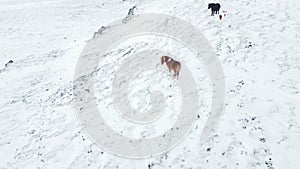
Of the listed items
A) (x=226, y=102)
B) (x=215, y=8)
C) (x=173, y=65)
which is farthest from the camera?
(x=215, y=8)

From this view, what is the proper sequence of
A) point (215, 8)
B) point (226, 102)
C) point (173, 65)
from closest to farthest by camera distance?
point (226, 102) → point (173, 65) → point (215, 8)

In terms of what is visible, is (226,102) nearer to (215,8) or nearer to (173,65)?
(173,65)

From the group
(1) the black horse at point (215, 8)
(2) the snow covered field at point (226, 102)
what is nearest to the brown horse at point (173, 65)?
Answer: (2) the snow covered field at point (226, 102)

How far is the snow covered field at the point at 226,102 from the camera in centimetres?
918

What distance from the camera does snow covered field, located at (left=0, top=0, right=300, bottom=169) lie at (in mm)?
Answer: 9180

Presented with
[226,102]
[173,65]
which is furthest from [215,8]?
[226,102]

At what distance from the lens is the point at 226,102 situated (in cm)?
1074

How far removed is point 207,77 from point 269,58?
2.97m

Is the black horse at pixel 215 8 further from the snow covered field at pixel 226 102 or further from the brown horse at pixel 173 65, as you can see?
the brown horse at pixel 173 65

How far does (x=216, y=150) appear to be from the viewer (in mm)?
9242

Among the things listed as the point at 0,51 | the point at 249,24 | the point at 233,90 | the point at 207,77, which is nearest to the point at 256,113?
the point at 233,90

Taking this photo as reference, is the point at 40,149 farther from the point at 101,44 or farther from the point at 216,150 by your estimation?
the point at 101,44

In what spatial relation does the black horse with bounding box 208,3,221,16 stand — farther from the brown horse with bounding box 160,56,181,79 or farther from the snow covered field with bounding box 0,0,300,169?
the brown horse with bounding box 160,56,181,79

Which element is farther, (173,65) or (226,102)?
(173,65)
